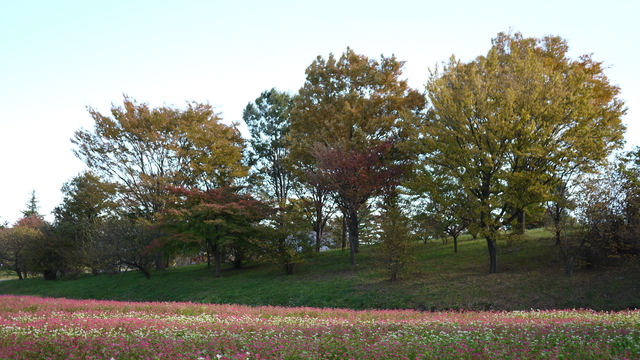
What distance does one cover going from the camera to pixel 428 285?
745 inches

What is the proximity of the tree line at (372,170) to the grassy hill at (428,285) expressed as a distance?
1162mm

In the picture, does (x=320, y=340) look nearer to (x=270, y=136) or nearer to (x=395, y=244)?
(x=395, y=244)

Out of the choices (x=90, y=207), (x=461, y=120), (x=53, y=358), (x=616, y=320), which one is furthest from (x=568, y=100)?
(x=90, y=207)

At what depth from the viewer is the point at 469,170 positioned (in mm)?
19031

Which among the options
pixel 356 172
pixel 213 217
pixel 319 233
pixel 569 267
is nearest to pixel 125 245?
pixel 213 217

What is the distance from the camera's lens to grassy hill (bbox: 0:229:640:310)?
1574 centimetres

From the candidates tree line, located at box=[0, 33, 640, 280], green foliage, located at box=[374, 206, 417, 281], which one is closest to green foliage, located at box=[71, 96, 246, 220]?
tree line, located at box=[0, 33, 640, 280]

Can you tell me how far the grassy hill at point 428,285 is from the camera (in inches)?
620

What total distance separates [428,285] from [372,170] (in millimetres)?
8272

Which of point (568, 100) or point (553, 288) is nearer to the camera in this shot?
point (553, 288)

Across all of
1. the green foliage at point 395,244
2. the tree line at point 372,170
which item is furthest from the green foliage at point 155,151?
the green foliage at point 395,244

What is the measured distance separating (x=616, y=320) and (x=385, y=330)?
18.5 ft

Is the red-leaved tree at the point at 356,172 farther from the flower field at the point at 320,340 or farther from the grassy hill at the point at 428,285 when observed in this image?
the flower field at the point at 320,340

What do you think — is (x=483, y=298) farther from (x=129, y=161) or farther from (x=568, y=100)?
(x=129, y=161)
